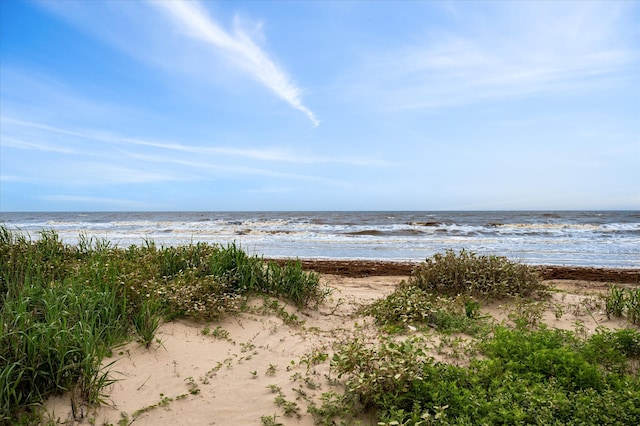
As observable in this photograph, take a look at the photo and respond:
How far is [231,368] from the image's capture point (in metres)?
4.35

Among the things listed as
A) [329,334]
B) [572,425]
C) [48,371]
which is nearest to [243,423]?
[48,371]

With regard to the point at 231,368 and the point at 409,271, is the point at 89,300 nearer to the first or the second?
the point at 231,368

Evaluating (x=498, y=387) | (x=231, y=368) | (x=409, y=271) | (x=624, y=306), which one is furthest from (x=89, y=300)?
(x=409, y=271)

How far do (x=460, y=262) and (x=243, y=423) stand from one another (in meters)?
→ 5.02

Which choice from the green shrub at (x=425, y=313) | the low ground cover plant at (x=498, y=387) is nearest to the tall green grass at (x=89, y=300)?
the green shrub at (x=425, y=313)

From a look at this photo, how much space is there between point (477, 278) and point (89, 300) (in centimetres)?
587

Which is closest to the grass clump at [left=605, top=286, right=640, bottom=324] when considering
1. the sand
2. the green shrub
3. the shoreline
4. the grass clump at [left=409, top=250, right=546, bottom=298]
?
the sand

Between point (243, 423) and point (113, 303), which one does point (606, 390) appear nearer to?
point (243, 423)

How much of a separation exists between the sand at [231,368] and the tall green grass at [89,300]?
0.55ft

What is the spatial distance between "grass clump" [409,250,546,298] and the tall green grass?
2.02 meters

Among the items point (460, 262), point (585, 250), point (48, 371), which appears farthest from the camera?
point (585, 250)

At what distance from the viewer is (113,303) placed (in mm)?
4633

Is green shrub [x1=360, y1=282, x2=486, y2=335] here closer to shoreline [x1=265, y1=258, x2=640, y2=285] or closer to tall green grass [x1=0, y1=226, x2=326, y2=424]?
tall green grass [x1=0, y1=226, x2=326, y2=424]

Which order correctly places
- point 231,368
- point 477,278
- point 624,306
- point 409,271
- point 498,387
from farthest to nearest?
point 409,271 < point 477,278 < point 624,306 < point 231,368 < point 498,387
